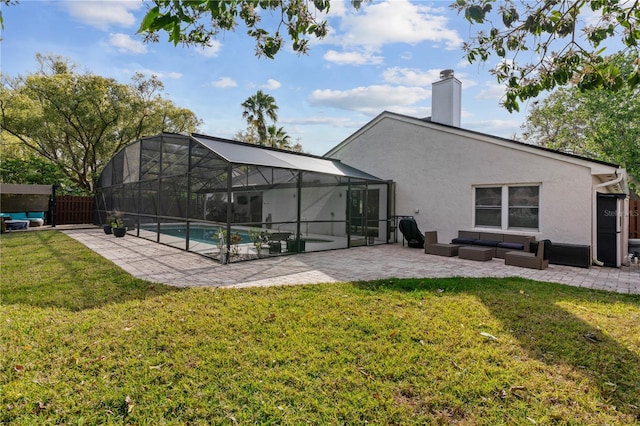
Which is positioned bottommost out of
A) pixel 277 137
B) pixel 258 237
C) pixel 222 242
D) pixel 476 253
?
pixel 476 253

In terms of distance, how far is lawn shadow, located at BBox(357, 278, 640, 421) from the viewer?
2713 mm

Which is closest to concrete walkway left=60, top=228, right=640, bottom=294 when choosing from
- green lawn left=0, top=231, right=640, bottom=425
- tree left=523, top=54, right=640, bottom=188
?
green lawn left=0, top=231, right=640, bottom=425

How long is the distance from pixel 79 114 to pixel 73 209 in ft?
18.3

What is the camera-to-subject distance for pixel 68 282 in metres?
5.69

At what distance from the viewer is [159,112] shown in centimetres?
2178

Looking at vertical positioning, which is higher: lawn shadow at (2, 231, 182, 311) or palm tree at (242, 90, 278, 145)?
palm tree at (242, 90, 278, 145)

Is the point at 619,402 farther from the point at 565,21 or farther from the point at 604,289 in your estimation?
the point at 604,289

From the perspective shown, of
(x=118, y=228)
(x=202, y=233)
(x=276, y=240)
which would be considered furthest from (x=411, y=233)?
(x=118, y=228)

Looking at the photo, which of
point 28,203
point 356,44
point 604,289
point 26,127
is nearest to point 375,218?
point 604,289

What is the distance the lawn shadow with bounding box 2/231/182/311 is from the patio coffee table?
738 cm

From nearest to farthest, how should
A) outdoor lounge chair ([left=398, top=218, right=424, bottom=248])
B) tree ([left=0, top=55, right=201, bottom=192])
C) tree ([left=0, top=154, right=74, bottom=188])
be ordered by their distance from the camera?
outdoor lounge chair ([left=398, top=218, right=424, bottom=248])
tree ([left=0, top=55, right=201, bottom=192])
tree ([left=0, top=154, right=74, bottom=188])

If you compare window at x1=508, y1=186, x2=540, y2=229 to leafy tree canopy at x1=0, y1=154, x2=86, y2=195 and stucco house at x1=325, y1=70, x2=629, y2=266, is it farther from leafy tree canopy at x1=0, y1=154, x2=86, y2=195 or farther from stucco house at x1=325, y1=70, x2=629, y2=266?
leafy tree canopy at x1=0, y1=154, x2=86, y2=195

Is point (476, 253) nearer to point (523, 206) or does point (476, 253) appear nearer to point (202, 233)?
point (523, 206)

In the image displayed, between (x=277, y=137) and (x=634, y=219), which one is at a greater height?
(x=277, y=137)
